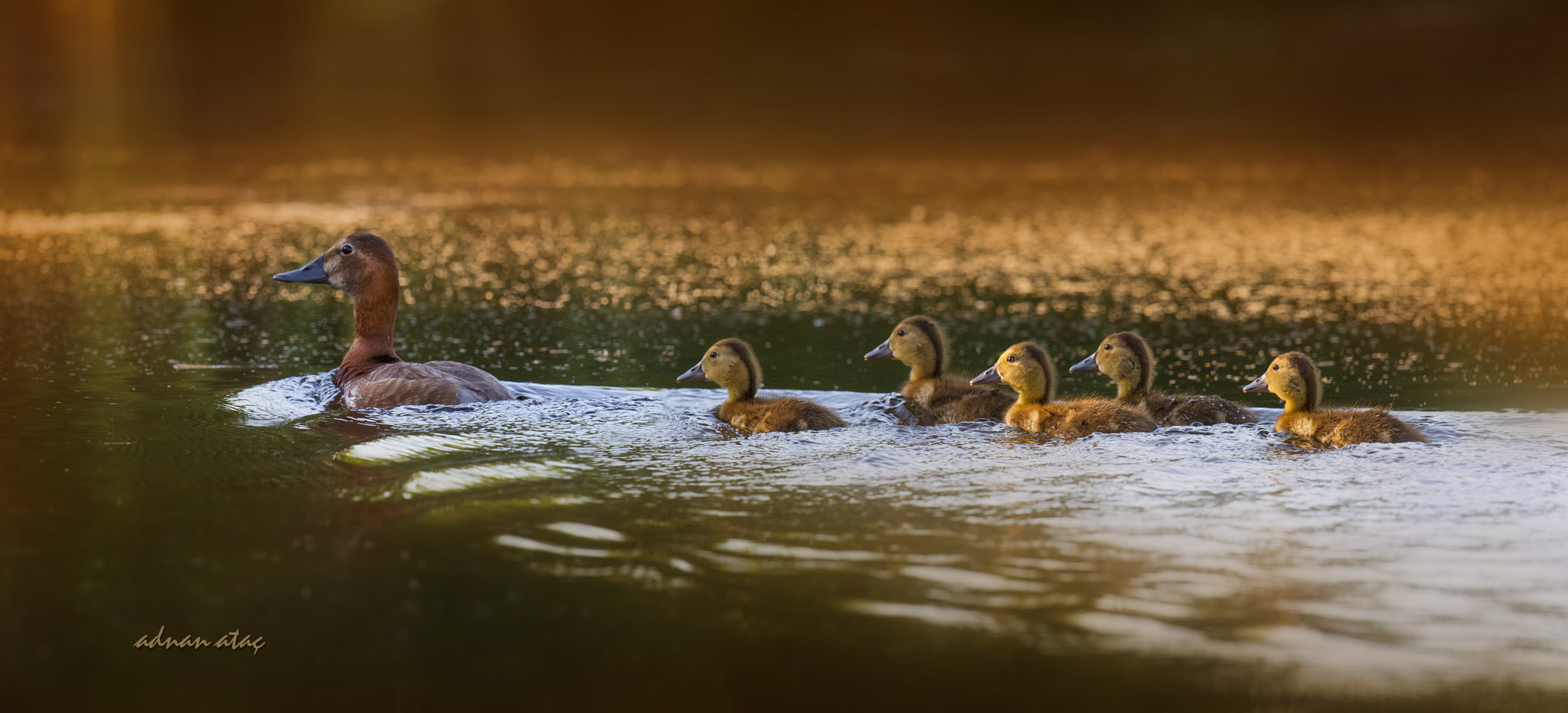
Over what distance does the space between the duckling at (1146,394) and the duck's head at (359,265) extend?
4.84 metres

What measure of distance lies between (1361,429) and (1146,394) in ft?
5.62

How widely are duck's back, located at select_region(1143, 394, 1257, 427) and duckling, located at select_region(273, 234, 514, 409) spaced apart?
14.0 feet

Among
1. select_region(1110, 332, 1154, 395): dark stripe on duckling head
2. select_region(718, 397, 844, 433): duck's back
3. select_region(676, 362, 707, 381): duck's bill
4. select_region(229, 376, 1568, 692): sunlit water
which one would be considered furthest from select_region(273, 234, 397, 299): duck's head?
select_region(1110, 332, 1154, 395): dark stripe on duckling head

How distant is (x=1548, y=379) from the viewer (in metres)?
11.4

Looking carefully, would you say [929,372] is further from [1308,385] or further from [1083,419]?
[1308,385]

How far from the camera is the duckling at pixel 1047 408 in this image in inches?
364

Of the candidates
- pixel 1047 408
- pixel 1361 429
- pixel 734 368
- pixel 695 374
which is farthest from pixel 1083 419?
pixel 695 374

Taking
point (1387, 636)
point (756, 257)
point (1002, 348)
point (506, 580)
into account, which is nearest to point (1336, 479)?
point (1387, 636)

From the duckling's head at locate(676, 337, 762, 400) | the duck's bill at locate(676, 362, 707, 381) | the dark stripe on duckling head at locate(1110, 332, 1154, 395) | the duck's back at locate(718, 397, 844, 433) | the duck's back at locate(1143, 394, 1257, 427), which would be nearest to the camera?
the duck's back at locate(718, 397, 844, 433)

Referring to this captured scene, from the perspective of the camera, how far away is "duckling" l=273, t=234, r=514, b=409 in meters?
9.95

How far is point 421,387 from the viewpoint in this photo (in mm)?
9938

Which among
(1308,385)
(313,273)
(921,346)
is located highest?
(313,273)

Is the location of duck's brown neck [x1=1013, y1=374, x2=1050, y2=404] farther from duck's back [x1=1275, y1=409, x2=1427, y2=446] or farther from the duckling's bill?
duck's back [x1=1275, y1=409, x2=1427, y2=446]

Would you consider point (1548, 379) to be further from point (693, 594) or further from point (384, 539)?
point (384, 539)
